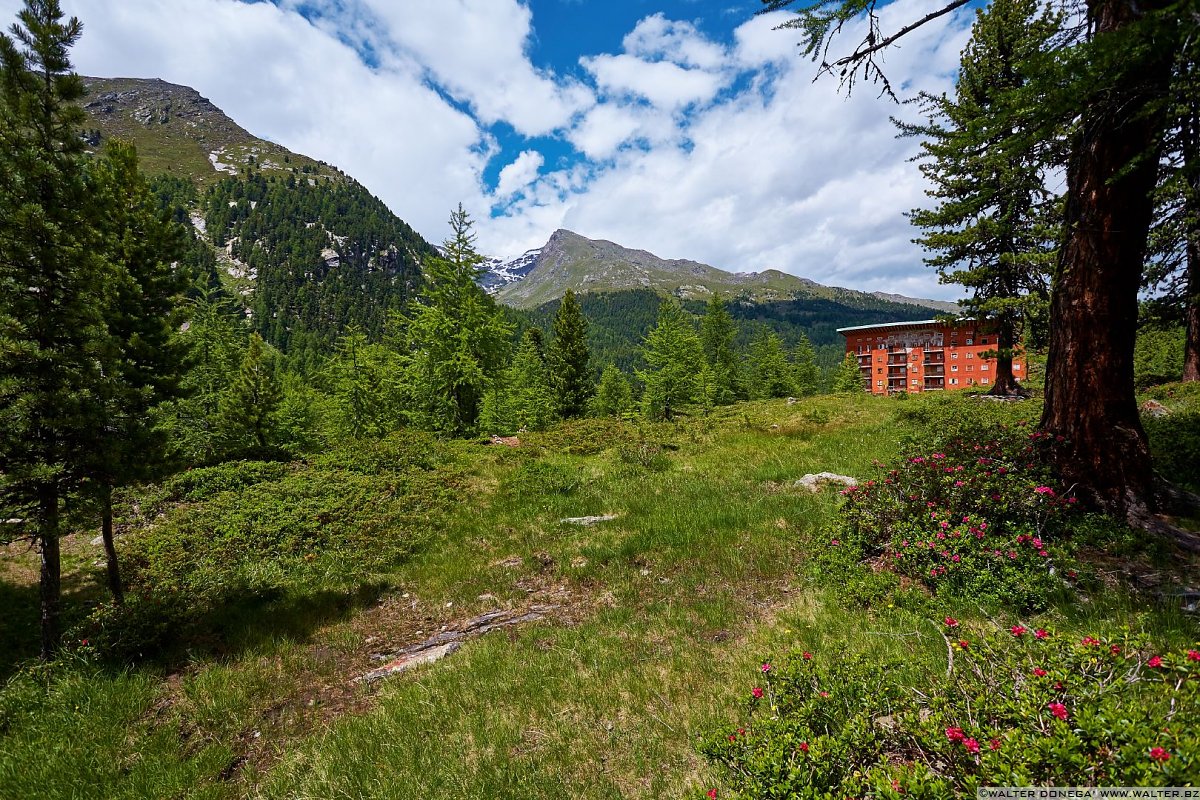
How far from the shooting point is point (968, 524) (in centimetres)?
584

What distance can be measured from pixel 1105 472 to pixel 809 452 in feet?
24.9

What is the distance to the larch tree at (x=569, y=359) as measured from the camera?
131 ft

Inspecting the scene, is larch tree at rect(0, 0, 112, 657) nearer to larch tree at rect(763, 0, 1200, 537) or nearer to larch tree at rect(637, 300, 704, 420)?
larch tree at rect(763, 0, 1200, 537)

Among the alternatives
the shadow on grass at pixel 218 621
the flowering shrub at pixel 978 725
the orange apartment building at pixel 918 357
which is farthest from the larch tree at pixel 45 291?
the orange apartment building at pixel 918 357

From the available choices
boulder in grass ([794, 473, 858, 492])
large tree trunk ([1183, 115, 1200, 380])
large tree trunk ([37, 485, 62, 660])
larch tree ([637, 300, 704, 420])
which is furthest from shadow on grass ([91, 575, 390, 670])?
larch tree ([637, 300, 704, 420])

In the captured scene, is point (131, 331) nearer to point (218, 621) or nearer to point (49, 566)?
point (49, 566)

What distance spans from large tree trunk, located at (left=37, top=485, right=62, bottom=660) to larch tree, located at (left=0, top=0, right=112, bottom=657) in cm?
1

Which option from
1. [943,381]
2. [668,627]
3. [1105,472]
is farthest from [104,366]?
[943,381]

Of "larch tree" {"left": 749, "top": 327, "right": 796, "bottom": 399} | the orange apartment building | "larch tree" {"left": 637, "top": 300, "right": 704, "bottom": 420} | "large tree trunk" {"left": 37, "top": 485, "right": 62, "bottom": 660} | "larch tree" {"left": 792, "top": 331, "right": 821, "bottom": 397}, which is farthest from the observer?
the orange apartment building

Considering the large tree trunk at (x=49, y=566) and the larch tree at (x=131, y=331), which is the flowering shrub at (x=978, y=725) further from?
the larch tree at (x=131, y=331)

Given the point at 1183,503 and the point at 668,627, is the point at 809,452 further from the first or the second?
the point at 668,627

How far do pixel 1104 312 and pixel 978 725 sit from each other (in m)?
6.25

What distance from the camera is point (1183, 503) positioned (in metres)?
5.85

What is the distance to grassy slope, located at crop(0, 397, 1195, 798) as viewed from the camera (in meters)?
3.97
